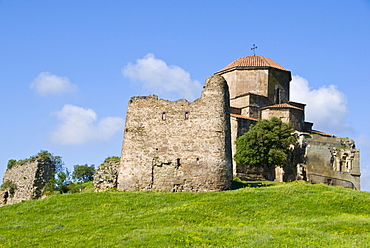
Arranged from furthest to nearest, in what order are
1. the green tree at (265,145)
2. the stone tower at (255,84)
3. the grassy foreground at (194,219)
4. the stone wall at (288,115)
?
1. the stone tower at (255,84)
2. the stone wall at (288,115)
3. the green tree at (265,145)
4. the grassy foreground at (194,219)

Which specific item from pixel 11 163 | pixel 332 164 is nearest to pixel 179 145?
pixel 11 163

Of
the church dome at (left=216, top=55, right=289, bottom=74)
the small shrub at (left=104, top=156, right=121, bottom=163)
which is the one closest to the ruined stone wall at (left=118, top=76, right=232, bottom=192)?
the small shrub at (left=104, top=156, right=121, bottom=163)

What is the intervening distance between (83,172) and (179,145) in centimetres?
2493

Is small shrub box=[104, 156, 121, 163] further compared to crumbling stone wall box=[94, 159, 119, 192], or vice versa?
small shrub box=[104, 156, 121, 163]

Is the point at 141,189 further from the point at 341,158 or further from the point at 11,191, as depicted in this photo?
the point at 341,158

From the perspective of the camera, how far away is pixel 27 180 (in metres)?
29.5

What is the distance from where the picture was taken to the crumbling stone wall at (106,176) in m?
25.0

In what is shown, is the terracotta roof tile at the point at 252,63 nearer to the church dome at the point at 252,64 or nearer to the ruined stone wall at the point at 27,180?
the church dome at the point at 252,64

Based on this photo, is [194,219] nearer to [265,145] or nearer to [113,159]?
[113,159]

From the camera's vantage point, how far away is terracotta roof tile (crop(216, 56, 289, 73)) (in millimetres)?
47562

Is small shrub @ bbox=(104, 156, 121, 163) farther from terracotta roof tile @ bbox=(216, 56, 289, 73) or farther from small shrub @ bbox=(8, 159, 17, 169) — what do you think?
terracotta roof tile @ bbox=(216, 56, 289, 73)

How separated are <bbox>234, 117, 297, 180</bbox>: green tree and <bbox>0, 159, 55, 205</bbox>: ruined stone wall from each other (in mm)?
14421

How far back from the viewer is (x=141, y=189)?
79.0 ft

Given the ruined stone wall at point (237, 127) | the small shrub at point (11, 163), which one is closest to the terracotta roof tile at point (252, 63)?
the ruined stone wall at point (237, 127)
